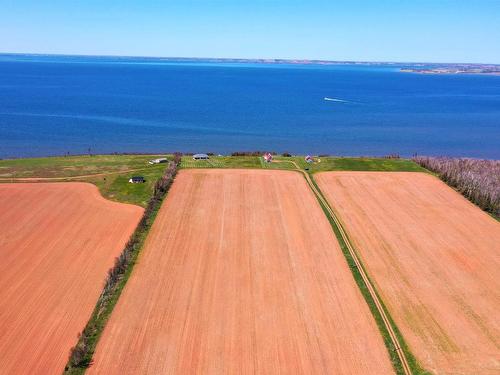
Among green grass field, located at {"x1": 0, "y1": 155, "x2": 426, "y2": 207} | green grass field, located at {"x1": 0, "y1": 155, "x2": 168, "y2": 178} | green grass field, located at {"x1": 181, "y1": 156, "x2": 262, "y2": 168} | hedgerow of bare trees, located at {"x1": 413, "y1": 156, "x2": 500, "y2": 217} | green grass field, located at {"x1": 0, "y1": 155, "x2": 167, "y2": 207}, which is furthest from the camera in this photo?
green grass field, located at {"x1": 181, "y1": 156, "x2": 262, "y2": 168}

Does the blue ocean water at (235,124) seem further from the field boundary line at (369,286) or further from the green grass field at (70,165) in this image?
the field boundary line at (369,286)

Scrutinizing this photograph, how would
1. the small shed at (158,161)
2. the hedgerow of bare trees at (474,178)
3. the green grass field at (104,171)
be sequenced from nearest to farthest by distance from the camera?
the hedgerow of bare trees at (474,178), the green grass field at (104,171), the small shed at (158,161)

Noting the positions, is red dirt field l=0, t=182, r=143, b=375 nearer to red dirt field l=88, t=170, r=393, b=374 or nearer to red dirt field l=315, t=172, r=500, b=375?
red dirt field l=88, t=170, r=393, b=374

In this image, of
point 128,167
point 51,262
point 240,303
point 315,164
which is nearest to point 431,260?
point 240,303

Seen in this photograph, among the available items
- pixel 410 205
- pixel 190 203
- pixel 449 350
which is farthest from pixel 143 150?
pixel 449 350

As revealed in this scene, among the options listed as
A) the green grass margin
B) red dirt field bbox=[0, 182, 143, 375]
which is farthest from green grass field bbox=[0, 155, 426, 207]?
the green grass margin

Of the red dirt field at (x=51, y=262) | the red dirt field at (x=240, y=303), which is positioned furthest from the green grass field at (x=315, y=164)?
the red dirt field at (x=51, y=262)

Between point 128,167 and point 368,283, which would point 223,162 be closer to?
point 128,167
